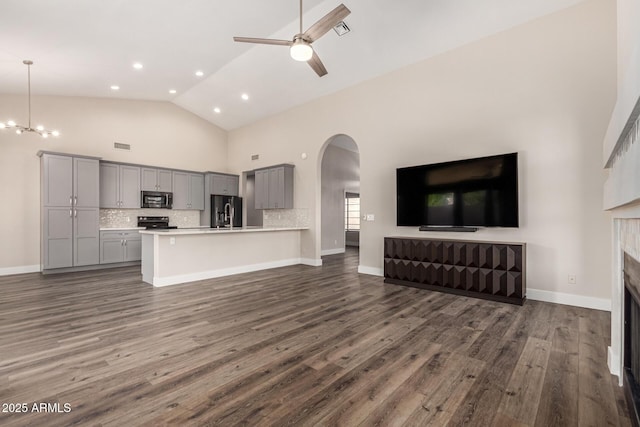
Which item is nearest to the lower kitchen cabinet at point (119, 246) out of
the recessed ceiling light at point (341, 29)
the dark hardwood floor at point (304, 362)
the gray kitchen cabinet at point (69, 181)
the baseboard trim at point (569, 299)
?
the gray kitchen cabinet at point (69, 181)

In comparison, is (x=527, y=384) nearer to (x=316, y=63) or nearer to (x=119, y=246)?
(x=316, y=63)

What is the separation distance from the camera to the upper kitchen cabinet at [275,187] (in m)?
7.04

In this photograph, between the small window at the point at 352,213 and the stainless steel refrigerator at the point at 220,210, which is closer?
the stainless steel refrigerator at the point at 220,210

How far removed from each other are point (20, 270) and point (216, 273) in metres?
4.21

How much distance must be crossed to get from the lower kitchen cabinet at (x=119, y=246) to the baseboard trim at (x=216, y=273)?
2.80 meters

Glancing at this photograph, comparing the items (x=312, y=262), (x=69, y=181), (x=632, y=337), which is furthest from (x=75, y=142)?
(x=632, y=337)

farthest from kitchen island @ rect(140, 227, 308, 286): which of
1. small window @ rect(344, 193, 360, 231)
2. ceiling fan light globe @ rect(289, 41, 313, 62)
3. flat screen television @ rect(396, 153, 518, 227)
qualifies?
small window @ rect(344, 193, 360, 231)

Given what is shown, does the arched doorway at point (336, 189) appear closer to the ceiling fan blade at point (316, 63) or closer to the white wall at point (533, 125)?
the white wall at point (533, 125)

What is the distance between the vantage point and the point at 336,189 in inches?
366

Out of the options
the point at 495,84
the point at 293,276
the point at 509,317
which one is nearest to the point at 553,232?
the point at 509,317

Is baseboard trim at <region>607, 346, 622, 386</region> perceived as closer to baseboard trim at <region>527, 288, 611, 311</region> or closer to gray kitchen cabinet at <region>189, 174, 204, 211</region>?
baseboard trim at <region>527, 288, 611, 311</region>

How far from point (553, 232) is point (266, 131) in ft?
21.5

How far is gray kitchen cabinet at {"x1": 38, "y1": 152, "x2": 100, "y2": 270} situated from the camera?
578 centimetres

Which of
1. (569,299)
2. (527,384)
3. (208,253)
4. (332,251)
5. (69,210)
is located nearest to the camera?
(527,384)
